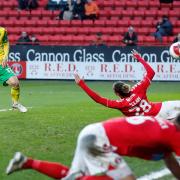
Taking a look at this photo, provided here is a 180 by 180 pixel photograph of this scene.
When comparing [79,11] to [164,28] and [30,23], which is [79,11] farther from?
[164,28]

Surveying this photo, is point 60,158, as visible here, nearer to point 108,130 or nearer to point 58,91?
point 108,130

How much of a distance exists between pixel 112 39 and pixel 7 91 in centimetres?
793

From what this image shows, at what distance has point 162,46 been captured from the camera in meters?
26.9

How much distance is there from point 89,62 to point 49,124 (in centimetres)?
1331

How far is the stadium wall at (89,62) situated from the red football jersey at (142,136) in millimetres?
18687

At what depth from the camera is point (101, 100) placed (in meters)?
11.2

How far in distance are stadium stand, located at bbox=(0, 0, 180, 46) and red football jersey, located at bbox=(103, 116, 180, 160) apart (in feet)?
74.2

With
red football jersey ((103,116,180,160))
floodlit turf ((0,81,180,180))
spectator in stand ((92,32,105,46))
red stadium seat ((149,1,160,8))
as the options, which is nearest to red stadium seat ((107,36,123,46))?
spectator in stand ((92,32,105,46))

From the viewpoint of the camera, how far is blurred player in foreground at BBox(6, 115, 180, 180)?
23.6ft

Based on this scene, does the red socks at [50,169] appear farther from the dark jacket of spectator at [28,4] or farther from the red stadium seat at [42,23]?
the dark jacket of spectator at [28,4]

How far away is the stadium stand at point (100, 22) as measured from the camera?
31061mm

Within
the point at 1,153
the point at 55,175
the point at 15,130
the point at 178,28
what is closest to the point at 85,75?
the point at 178,28

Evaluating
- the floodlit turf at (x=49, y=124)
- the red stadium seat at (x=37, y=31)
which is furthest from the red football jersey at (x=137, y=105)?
the red stadium seat at (x=37, y=31)

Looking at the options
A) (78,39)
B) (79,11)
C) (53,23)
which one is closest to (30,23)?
(53,23)
